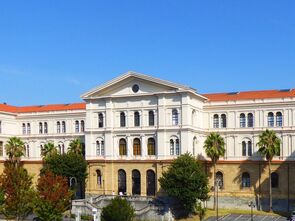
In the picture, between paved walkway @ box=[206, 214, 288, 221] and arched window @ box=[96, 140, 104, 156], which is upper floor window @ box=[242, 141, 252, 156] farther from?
arched window @ box=[96, 140, 104, 156]

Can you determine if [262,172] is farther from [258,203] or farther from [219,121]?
[219,121]

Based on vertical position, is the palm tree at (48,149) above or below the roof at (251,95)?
below

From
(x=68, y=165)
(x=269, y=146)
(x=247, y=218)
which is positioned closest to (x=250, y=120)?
(x=269, y=146)

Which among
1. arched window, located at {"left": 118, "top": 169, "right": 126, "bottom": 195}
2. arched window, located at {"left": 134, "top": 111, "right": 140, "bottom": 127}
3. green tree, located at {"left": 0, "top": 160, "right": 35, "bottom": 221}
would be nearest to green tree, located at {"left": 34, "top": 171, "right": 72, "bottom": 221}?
green tree, located at {"left": 0, "top": 160, "right": 35, "bottom": 221}

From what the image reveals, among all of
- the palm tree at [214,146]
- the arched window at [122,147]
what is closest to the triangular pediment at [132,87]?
the arched window at [122,147]

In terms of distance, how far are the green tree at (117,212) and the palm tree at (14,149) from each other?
107 ft

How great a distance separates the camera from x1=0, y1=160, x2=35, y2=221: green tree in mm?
68688

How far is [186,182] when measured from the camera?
7644cm

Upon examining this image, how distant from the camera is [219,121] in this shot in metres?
89.3

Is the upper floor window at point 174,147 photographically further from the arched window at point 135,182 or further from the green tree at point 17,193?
the green tree at point 17,193

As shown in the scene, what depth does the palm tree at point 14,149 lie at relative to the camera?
9844 cm

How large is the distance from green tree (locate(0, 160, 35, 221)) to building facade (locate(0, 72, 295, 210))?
20820 millimetres

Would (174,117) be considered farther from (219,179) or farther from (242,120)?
(219,179)

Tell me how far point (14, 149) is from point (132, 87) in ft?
82.5
